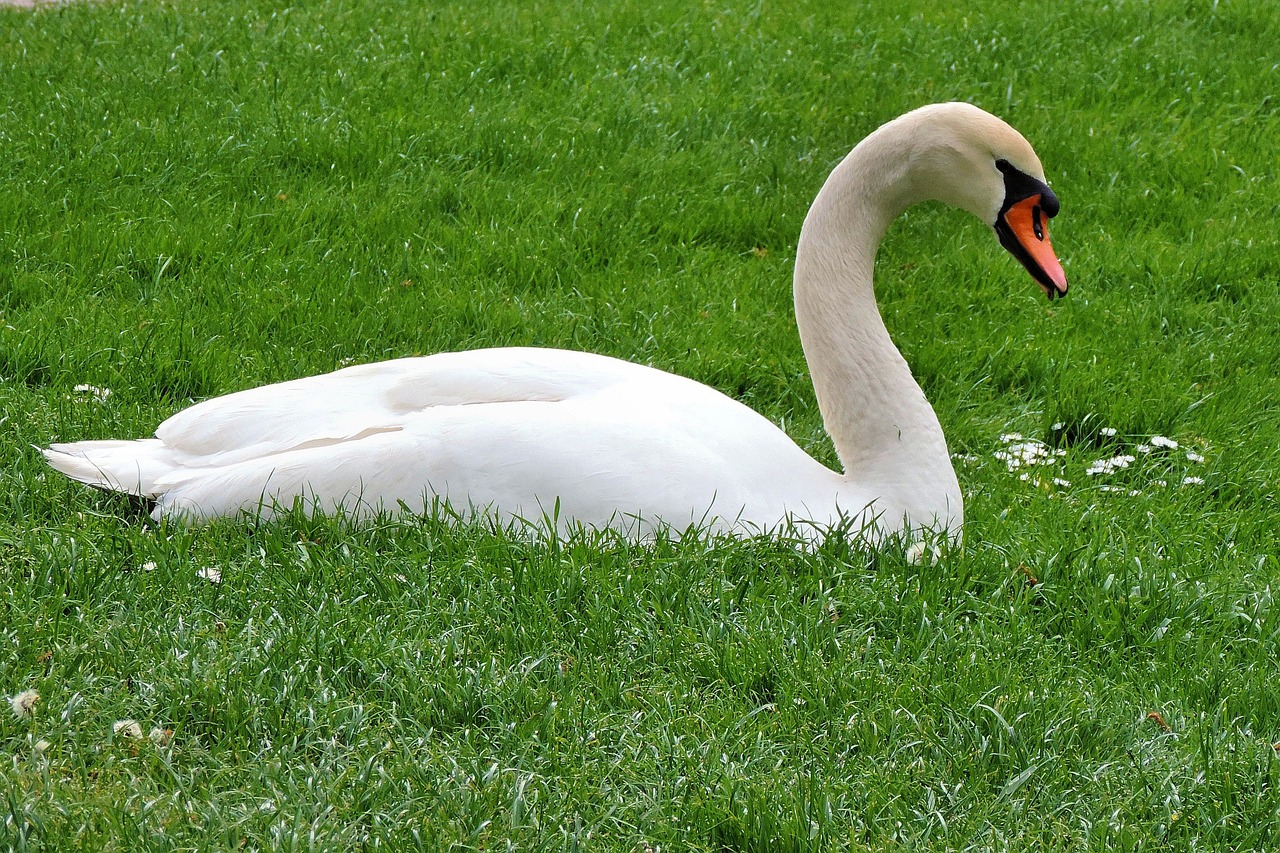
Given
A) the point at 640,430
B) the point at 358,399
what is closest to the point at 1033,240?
the point at 640,430

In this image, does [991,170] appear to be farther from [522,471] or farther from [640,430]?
[522,471]

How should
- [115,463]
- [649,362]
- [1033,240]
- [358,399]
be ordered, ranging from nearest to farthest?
[115,463], [358,399], [1033,240], [649,362]

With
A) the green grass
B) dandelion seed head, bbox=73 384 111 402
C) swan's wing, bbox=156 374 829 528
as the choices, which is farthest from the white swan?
dandelion seed head, bbox=73 384 111 402

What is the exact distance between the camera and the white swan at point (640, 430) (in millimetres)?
3490

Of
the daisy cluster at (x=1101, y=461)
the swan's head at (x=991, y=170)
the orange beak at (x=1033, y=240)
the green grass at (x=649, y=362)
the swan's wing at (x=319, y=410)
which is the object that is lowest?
the daisy cluster at (x=1101, y=461)

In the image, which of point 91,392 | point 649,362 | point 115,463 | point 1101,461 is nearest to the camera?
point 115,463

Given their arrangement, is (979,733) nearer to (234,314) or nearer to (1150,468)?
(1150,468)

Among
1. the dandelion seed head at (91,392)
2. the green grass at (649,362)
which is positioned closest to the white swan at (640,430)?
the green grass at (649,362)

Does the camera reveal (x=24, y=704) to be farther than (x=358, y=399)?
No

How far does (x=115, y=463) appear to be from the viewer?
369 centimetres

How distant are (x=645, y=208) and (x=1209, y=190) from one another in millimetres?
2762

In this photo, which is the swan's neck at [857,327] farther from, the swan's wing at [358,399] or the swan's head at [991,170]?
the swan's wing at [358,399]

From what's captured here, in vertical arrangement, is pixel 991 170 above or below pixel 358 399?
above

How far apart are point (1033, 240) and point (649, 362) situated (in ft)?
5.51
